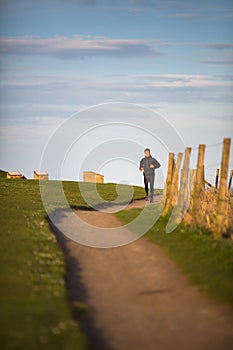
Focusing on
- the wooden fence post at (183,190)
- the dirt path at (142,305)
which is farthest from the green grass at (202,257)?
the wooden fence post at (183,190)

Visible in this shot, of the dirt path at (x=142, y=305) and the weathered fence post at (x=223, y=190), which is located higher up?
the weathered fence post at (x=223, y=190)

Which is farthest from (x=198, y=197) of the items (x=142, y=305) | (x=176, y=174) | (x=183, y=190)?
(x=142, y=305)

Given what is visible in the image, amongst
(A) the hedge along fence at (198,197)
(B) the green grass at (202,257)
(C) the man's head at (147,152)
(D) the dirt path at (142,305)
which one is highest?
(C) the man's head at (147,152)

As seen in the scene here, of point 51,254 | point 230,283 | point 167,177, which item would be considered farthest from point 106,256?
point 167,177

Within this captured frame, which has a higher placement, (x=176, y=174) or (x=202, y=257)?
(x=176, y=174)

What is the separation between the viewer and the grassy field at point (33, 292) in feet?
36.2

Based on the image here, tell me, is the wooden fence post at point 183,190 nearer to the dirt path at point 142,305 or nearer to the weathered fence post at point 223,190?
the weathered fence post at point 223,190

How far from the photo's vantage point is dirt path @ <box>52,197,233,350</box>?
1195 centimetres

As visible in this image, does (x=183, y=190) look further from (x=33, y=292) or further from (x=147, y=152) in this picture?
(x=33, y=292)

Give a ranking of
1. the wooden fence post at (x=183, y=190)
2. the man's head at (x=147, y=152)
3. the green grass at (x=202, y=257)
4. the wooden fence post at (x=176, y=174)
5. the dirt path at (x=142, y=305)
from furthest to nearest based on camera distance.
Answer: the man's head at (x=147, y=152)
the wooden fence post at (x=176, y=174)
the wooden fence post at (x=183, y=190)
the green grass at (x=202, y=257)
the dirt path at (x=142, y=305)

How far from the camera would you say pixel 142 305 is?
1427 centimetres

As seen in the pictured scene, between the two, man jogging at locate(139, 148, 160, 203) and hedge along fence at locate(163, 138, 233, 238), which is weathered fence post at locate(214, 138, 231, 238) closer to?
hedge along fence at locate(163, 138, 233, 238)

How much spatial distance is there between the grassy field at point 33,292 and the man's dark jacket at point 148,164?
488 inches

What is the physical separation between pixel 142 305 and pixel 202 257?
4.91 meters
